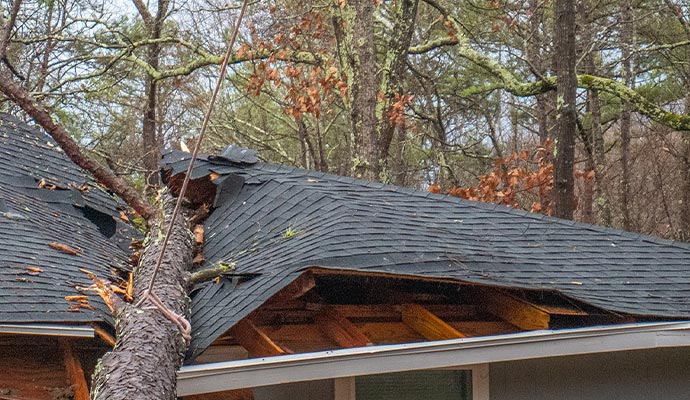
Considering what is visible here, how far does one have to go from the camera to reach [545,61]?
18.6 metres

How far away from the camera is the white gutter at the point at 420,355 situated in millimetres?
4207

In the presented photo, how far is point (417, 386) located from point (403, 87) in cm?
1517

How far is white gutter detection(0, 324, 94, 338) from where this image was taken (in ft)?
14.7

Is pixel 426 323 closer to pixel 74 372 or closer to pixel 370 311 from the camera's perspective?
pixel 370 311

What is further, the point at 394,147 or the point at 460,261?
the point at 394,147

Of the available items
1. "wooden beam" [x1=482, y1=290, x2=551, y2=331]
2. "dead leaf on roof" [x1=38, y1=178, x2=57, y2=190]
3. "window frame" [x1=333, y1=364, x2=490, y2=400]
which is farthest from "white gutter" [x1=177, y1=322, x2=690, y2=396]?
"dead leaf on roof" [x1=38, y1=178, x2=57, y2=190]

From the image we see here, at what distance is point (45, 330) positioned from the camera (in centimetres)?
450

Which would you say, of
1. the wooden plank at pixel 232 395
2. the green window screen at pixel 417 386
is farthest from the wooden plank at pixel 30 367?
the green window screen at pixel 417 386

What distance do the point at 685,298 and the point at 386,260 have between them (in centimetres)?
232

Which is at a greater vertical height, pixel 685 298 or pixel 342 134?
pixel 342 134

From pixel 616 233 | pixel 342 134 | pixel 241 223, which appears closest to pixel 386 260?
pixel 241 223

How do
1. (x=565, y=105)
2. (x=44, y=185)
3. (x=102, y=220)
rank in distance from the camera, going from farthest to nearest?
(x=565, y=105) → (x=102, y=220) → (x=44, y=185)

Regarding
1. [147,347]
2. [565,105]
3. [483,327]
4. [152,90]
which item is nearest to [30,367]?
[147,347]

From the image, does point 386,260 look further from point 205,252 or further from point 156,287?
point 205,252
